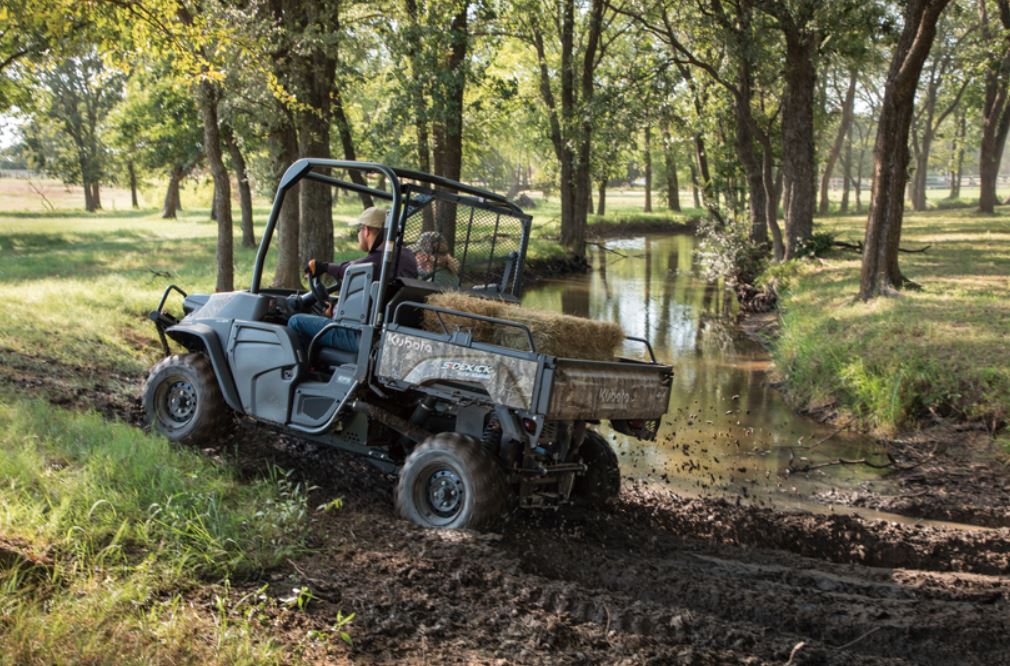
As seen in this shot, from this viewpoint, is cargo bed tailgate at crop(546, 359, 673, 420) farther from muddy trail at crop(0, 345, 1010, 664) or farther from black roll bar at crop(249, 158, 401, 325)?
black roll bar at crop(249, 158, 401, 325)

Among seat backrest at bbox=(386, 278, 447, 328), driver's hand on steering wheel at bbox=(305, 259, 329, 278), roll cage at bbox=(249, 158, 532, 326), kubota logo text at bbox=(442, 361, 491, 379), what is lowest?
kubota logo text at bbox=(442, 361, 491, 379)

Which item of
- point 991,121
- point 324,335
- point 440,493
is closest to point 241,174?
point 324,335

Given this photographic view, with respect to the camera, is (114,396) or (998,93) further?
(998,93)

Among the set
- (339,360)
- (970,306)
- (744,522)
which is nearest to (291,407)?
(339,360)

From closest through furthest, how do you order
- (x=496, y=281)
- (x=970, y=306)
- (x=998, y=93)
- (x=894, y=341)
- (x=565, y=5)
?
1. (x=496, y=281)
2. (x=894, y=341)
3. (x=970, y=306)
4. (x=565, y=5)
5. (x=998, y=93)

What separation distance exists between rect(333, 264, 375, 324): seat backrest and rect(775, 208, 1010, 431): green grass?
256 inches

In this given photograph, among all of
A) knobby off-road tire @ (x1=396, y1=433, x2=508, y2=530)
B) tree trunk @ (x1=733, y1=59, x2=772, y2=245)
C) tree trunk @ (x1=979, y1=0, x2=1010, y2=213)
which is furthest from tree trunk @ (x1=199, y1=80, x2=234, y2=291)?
tree trunk @ (x1=979, y1=0, x2=1010, y2=213)

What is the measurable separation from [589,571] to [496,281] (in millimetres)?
3055

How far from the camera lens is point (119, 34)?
10.9 meters

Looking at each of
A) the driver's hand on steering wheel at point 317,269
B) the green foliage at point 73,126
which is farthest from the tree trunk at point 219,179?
the green foliage at point 73,126

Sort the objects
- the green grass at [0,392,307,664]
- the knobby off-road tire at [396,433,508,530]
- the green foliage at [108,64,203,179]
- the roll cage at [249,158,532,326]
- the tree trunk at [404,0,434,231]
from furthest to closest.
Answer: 1. the green foliage at [108,64,203,179]
2. the tree trunk at [404,0,434,231]
3. the roll cage at [249,158,532,326]
4. the knobby off-road tire at [396,433,508,530]
5. the green grass at [0,392,307,664]

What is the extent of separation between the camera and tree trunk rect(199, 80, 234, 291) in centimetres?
1370

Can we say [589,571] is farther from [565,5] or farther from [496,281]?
[565,5]

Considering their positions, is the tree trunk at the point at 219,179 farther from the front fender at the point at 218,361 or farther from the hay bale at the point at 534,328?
the hay bale at the point at 534,328
